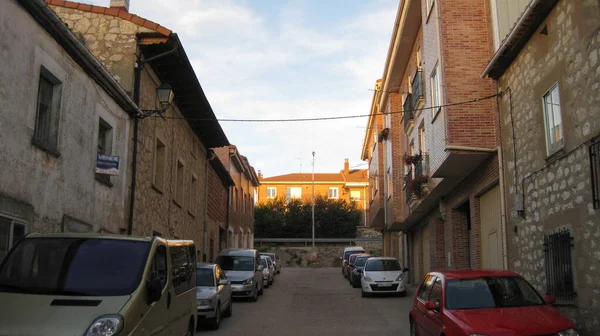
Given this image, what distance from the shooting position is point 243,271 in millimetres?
20906

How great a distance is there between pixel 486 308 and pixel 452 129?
7.04 metres

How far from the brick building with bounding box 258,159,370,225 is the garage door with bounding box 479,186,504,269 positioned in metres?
54.9

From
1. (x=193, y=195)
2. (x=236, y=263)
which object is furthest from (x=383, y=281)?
(x=193, y=195)

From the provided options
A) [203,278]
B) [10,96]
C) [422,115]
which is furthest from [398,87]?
[10,96]

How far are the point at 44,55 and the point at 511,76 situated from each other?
949 centimetres

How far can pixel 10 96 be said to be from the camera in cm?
943

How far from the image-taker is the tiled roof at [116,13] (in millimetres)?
15703

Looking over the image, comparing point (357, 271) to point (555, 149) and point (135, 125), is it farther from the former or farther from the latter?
point (555, 149)

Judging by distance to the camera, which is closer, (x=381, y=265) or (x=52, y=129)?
(x=52, y=129)

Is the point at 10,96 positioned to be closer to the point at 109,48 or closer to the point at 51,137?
the point at 51,137

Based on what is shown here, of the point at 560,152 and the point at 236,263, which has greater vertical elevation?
the point at 560,152

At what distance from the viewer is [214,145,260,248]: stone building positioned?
35.2 metres

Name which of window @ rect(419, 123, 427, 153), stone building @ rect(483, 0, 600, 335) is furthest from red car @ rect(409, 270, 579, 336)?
window @ rect(419, 123, 427, 153)

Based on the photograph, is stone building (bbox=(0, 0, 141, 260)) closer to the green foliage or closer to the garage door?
the garage door
